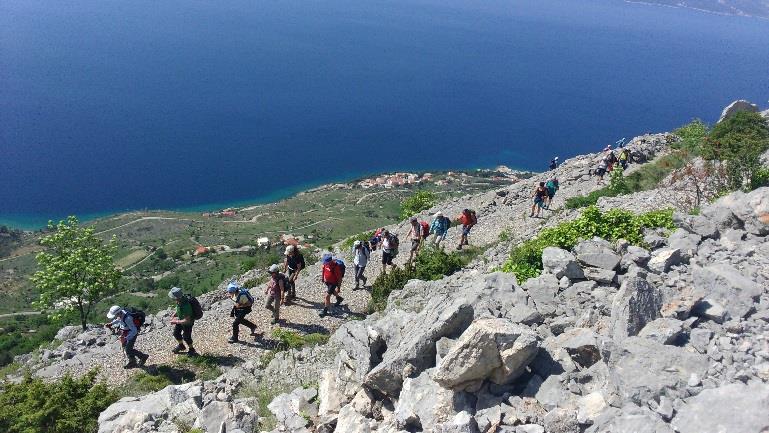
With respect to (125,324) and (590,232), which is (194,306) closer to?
(125,324)

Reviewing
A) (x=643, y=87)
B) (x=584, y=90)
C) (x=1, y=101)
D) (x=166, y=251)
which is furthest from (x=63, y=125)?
(x=643, y=87)

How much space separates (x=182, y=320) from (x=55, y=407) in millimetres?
3785

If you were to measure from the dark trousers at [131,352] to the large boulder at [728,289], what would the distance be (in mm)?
15106

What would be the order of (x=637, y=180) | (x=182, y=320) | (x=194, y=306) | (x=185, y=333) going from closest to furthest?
(x=194, y=306), (x=182, y=320), (x=185, y=333), (x=637, y=180)

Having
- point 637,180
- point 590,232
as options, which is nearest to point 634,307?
point 590,232

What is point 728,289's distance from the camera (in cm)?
853

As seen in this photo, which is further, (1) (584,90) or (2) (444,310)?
(1) (584,90)

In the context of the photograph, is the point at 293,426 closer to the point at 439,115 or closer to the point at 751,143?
the point at 751,143

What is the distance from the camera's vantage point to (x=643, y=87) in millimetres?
192750

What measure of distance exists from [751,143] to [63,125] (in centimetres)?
15664

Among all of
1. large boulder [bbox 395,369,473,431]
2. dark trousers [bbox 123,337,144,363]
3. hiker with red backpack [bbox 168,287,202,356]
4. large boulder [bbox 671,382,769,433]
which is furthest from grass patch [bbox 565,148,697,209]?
dark trousers [bbox 123,337,144,363]

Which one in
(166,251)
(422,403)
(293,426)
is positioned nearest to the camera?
(422,403)

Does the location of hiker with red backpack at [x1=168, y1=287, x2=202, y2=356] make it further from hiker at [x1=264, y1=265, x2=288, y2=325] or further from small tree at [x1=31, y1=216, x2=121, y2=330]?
small tree at [x1=31, y1=216, x2=121, y2=330]

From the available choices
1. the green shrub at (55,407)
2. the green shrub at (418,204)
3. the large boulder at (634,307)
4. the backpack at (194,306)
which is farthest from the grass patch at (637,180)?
the green shrub at (55,407)
